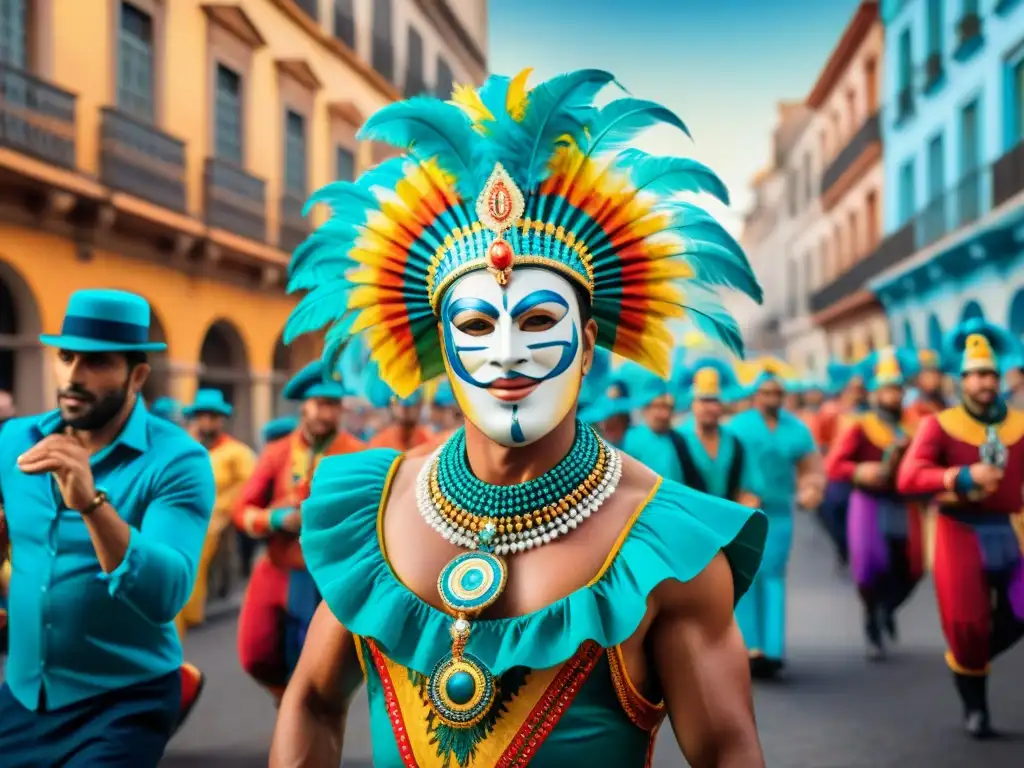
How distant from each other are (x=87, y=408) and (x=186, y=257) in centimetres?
1281

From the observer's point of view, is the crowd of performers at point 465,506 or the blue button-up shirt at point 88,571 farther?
the blue button-up shirt at point 88,571

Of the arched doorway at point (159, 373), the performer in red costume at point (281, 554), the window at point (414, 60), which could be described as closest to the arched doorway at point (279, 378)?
the arched doorway at point (159, 373)

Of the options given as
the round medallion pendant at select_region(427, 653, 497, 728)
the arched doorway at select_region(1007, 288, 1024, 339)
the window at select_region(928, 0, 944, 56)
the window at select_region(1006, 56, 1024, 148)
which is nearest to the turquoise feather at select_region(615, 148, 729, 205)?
the round medallion pendant at select_region(427, 653, 497, 728)

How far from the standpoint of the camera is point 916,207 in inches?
1017

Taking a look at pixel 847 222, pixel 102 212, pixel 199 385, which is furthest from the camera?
pixel 847 222

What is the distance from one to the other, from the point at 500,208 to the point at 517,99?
238mm

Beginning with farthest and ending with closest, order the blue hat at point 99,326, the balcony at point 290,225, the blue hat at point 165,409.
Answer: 1. the balcony at point 290,225
2. the blue hat at point 165,409
3. the blue hat at point 99,326

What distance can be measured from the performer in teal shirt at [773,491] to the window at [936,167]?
16.3 metres

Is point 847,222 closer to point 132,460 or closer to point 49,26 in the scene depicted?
point 49,26

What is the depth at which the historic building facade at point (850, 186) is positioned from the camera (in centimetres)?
2898

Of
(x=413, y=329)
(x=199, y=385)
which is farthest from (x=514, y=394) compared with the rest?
(x=199, y=385)

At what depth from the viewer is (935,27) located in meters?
23.4

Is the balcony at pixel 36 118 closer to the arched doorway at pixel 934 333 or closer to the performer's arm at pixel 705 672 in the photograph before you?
the performer's arm at pixel 705 672

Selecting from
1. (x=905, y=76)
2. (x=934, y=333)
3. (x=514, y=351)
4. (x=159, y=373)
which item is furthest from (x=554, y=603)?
(x=905, y=76)
